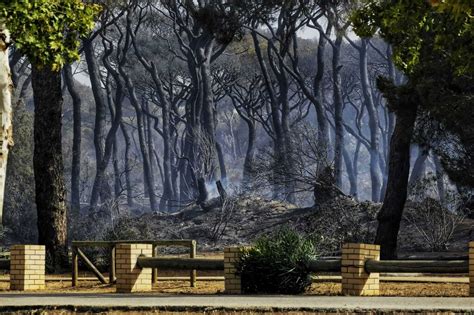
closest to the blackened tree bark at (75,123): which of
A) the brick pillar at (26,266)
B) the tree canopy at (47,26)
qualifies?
the brick pillar at (26,266)

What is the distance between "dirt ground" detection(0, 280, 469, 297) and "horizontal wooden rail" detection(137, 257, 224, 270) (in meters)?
0.38

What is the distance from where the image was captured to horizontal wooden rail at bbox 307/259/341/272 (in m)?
16.1

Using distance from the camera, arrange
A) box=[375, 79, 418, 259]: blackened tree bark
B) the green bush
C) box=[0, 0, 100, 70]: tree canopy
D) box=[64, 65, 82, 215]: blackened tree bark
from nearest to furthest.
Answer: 1. box=[0, 0, 100, 70]: tree canopy
2. the green bush
3. box=[375, 79, 418, 259]: blackened tree bark
4. box=[64, 65, 82, 215]: blackened tree bark

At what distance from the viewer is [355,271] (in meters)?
15.9

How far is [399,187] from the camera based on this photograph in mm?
27719

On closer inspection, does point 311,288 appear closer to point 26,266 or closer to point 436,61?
point 26,266

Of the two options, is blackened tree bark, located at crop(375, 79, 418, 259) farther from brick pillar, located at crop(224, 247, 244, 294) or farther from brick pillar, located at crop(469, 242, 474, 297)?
brick pillar, located at crop(469, 242, 474, 297)

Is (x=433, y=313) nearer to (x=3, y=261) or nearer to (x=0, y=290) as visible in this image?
(x=0, y=290)

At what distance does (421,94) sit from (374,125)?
46268mm

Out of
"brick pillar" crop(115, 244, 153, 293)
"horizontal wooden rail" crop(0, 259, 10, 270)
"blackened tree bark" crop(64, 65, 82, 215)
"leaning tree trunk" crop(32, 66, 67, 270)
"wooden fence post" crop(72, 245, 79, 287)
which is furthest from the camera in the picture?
"blackened tree bark" crop(64, 65, 82, 215)

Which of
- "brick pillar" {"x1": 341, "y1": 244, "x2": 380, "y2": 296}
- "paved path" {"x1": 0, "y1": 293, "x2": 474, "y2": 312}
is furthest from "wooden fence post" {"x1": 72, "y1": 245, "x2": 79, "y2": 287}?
"brick pillar" {"x1": 341, "y1": 244, "x2": 380, "y2": 296}

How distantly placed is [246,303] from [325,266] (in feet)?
10.0

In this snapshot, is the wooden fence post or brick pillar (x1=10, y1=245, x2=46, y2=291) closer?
brick pillar (x1=10, y1=245, x2=46, y2=291)

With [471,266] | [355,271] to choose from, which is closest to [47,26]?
[355,271]
